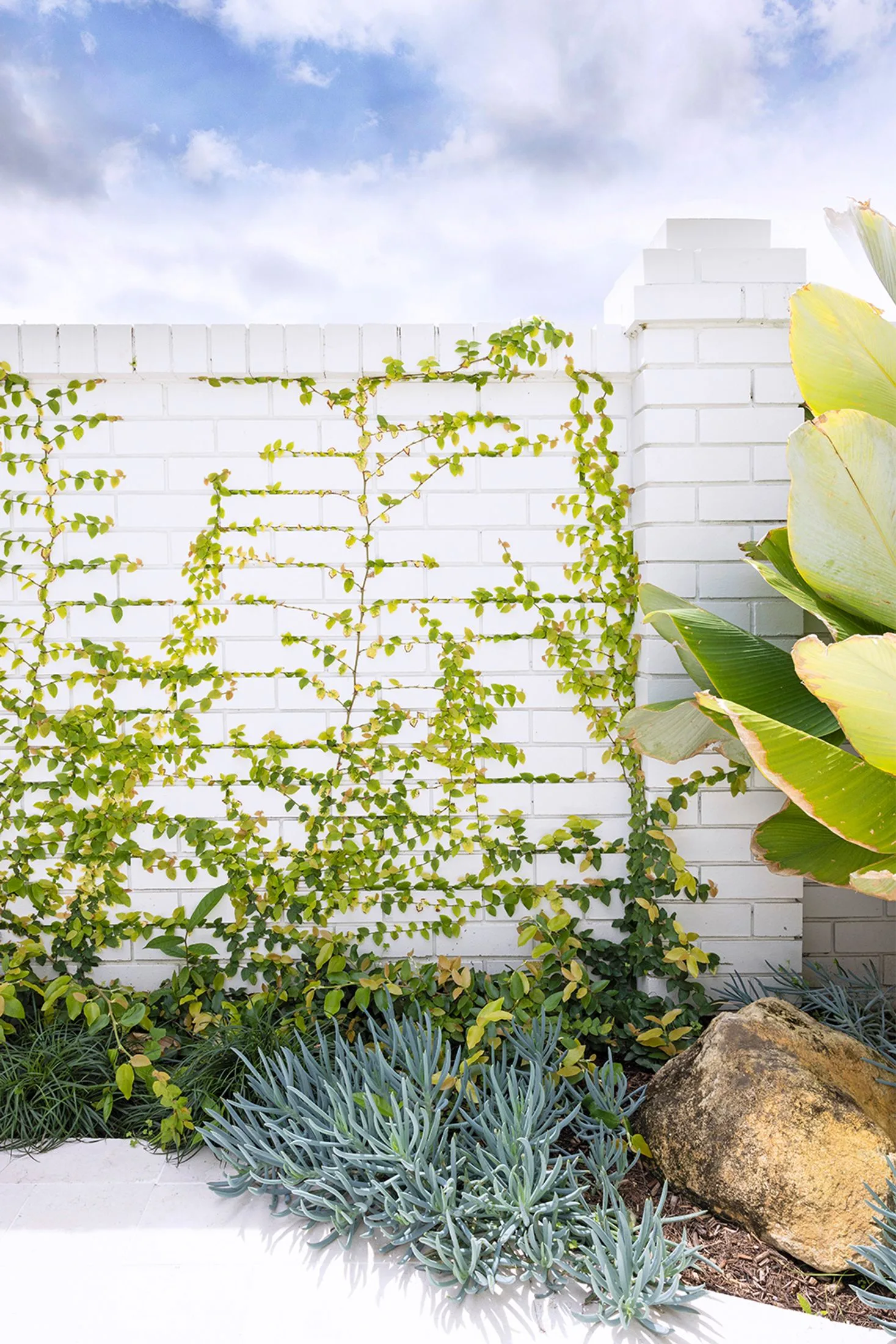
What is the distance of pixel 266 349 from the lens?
97.3 inches

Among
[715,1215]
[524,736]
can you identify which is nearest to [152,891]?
[524,736]

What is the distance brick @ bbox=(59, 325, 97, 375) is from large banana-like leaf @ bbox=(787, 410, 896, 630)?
1923 millimetres

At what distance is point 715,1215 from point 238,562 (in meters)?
2.02

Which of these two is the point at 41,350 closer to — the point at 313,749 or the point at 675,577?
the point at 313,749

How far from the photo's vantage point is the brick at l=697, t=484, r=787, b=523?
7.97 ft

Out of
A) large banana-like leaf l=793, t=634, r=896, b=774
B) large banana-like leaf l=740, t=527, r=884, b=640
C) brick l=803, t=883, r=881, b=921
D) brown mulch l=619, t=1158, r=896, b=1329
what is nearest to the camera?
large banana-like leaf l=793, t=634, r=896, b=774

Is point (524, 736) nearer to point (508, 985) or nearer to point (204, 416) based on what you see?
point (508, 985)

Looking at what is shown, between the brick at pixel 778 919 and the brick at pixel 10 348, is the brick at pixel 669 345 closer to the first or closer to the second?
the brick at pixel 778 919

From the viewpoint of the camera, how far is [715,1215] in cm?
188

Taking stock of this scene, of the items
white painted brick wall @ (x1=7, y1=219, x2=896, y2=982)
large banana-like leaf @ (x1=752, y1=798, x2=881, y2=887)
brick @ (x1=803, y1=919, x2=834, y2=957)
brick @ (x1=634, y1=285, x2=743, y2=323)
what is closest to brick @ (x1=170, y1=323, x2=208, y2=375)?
white painted brick wall @ (x1=7, y1=219, x2=896, y2=982)

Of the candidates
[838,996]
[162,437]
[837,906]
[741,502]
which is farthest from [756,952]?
[162,437]

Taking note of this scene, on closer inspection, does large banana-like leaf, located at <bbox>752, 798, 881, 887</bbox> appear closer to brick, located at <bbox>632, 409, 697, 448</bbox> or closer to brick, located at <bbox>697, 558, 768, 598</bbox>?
brick, located at <bbox>697, 558, 768, 598</bbox>

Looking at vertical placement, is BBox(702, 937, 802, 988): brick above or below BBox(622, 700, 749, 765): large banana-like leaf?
below

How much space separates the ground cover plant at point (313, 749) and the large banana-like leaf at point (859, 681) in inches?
40.6
